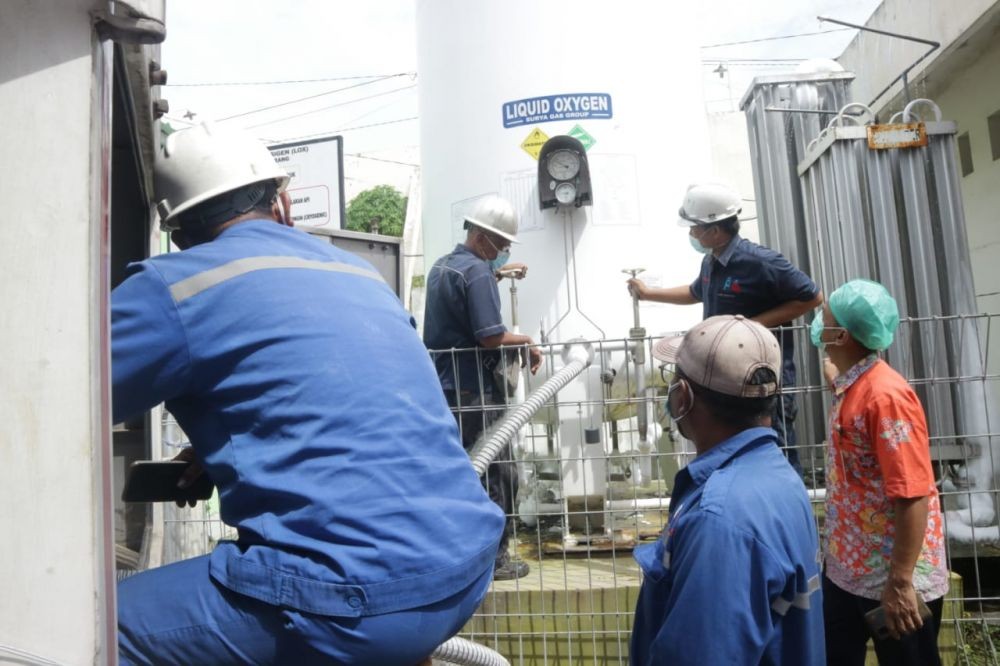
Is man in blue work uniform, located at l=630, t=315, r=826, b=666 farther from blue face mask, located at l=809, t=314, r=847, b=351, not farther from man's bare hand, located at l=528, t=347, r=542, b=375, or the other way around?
man's bare hand, located at l=528, t=347, r=542, b=375

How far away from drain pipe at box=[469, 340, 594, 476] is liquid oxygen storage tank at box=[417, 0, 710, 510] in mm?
783

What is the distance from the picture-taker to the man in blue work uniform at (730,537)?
1745 mm

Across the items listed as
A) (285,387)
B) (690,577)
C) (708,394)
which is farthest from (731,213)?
(285,387)

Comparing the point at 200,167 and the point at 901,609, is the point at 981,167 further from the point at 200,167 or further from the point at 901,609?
the point at 200,167

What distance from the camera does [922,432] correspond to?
3.01 m

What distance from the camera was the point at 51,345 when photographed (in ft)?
3.92

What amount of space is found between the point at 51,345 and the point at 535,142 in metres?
4.48

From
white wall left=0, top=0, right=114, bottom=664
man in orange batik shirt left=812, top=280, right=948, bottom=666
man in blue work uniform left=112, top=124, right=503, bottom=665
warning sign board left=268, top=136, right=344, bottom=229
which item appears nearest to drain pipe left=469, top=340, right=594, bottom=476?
man in orange batik shirt left=812, top=280, right=948, bottom=666

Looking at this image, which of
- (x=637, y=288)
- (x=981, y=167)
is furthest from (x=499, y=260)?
(x=981, y=167)

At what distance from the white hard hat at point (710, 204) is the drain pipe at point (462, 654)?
2585 millimetres

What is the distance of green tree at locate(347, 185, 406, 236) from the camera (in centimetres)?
2500

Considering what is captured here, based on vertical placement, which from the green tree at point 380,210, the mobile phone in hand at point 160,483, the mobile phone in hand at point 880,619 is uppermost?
the green tree at point 380,210

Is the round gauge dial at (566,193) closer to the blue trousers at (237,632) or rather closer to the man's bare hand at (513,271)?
the man's bare hand at (513,271)

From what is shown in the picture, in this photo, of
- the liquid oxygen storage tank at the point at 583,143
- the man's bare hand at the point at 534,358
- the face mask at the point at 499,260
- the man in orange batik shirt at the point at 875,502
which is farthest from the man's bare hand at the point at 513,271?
the man in orange batik shirt at the point at 875,502
